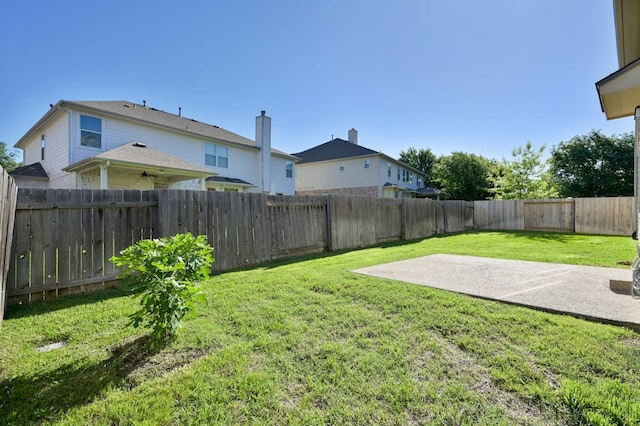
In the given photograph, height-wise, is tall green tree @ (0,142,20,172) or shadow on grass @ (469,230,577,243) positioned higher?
tall green tree @ (0,142,20,172)

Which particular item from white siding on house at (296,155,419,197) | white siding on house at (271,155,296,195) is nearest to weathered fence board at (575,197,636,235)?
white siding on house at (296,155,419,197)

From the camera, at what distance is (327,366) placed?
2.37 m

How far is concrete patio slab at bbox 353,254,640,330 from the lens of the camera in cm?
336

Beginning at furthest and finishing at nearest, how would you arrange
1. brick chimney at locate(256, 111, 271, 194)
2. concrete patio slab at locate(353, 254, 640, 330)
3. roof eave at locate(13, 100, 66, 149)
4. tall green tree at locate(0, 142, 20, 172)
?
1. tall green tree at locate(0, 142, 20, 172)
2. brick chimney at locate(256, 111, 271, 194)
3. roof eave at locate(13, 100, 66, 149)
4. concrete patio slab at locate(353, 254, 640, 330)

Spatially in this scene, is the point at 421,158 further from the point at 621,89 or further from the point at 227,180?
the point at 621,89

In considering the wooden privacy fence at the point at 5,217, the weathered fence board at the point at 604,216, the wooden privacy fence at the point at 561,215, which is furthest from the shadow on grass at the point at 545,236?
the wooden privacy fence at the point at 5,217

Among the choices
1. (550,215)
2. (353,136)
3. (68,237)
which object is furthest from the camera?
(353,136)

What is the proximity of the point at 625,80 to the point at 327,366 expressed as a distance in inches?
172

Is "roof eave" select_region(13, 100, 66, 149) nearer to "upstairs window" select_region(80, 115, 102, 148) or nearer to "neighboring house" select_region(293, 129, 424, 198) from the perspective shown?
"upstairs window" select_region(80, 115, 102, 148)

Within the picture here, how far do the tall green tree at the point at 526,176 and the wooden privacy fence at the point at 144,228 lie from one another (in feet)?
66.9

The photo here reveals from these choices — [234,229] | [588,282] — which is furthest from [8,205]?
[588,282]

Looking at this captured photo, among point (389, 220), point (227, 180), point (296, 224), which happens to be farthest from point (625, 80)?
point (227, 180)

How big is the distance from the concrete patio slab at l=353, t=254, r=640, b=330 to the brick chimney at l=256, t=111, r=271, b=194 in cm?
1311

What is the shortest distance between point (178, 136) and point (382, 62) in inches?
407
